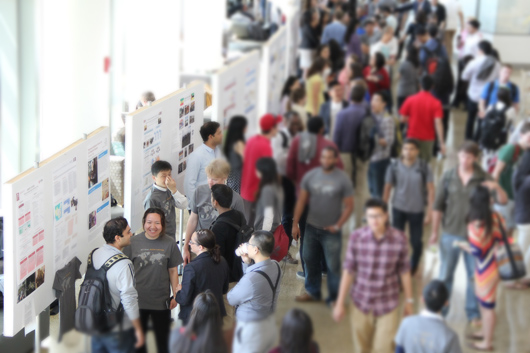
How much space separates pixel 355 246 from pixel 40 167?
186 centimetres

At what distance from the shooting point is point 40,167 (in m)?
3.16

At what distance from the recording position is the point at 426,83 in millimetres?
1755

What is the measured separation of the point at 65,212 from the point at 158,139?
85 centimetres

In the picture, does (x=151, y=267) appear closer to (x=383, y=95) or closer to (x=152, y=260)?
(x=152, y=260)

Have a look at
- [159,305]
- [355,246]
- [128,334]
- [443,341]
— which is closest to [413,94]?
[355,246]

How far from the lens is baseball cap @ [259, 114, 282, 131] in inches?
78.0

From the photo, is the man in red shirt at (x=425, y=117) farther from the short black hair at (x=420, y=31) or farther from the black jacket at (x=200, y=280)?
the black jacket at (x=200, y=280)

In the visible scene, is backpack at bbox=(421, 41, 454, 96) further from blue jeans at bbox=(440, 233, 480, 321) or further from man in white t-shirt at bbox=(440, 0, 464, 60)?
blue jeans at bbox=(440, 233, 480, 321)

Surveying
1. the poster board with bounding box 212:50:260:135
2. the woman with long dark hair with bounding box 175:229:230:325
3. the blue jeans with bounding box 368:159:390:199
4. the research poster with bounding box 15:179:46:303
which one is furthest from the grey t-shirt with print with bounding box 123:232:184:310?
the blue jeans with bounding box 368:159:390:199

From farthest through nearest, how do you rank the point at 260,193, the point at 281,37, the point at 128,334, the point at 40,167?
the point at 40,167
the point at 281,37
the point at 128,334
the point at 260,193

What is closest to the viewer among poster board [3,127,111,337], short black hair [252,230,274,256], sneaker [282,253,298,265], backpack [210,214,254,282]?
sneaker [282,253,298,265]

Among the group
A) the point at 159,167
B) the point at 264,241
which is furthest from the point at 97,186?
the point at 264,241

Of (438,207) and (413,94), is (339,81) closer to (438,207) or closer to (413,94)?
(413,94)

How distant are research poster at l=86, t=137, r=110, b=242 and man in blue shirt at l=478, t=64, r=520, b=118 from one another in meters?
2.41
